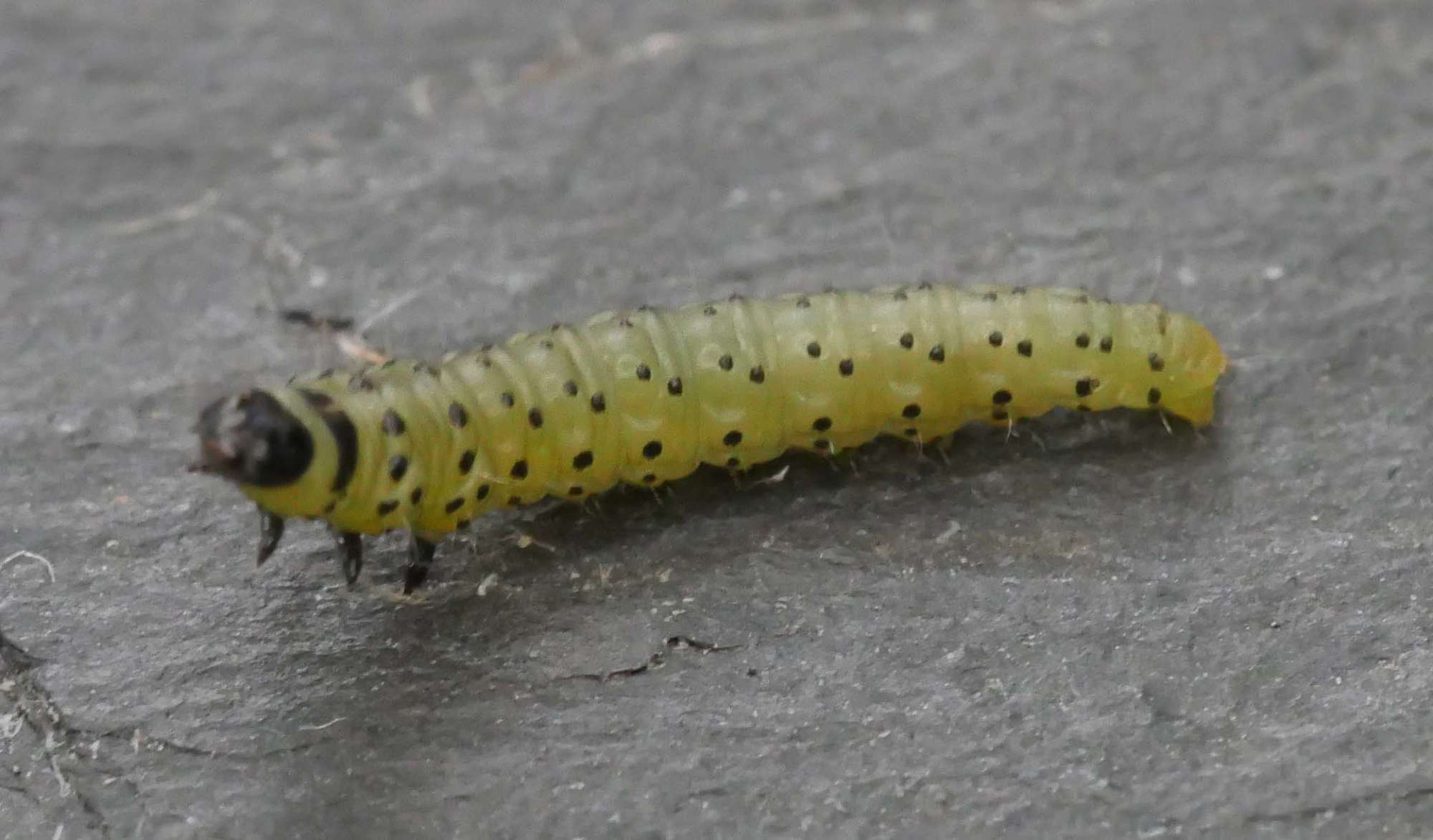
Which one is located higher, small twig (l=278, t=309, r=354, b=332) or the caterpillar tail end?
small twig (l=278, t=309, r=354, b=332)

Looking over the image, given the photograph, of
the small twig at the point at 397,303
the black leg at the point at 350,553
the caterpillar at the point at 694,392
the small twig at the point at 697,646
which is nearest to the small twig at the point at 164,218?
the small twig at the point at 397,303

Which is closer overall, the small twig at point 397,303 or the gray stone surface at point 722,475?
the gray stone surface at point 722,475

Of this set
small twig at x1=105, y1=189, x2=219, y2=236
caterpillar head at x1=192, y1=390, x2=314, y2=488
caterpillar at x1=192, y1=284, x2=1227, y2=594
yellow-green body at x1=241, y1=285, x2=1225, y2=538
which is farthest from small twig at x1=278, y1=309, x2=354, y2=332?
caterpillar head at x1=192, y1=390, x2=314, y2=488

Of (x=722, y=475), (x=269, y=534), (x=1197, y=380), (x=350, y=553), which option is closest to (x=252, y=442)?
(x=269, y=534)

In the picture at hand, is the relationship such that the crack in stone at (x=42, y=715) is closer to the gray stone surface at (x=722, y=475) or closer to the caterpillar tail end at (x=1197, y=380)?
the gray stone surface at (x=722, y=475)

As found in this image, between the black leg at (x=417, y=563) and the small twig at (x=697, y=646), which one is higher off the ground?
the black leg at (x=417, y=563)

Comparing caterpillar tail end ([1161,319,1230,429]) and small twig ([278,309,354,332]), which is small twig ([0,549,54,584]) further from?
caterpillar tail end ([1161,319,1230,429])

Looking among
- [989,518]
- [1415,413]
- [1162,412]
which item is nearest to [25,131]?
[989,518]

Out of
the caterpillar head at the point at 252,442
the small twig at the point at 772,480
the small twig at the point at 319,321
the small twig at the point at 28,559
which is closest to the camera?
the caterpillar head at the point at 252,442
